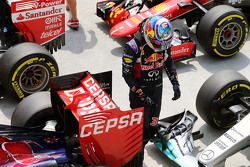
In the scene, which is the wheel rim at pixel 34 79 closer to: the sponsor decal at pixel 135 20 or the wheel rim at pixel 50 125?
the wheel rim at pixel 50 125

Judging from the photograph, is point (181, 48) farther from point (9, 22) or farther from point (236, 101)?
point (9, 22)

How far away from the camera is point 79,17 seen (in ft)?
32.4

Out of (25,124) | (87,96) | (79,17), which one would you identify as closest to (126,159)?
(87,96)

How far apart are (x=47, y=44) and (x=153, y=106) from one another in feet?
8.23

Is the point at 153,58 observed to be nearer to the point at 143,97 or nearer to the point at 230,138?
the point at 143,97

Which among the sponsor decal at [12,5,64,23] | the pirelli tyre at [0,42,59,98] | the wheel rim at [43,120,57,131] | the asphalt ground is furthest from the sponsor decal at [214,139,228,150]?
the sponsor decal at [12,5,64,23]

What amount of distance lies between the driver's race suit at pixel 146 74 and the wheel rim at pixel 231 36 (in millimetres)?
2609

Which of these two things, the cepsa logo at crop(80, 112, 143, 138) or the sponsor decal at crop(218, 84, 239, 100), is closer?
the cepsa logo at crop(80, 112, 143, 138)

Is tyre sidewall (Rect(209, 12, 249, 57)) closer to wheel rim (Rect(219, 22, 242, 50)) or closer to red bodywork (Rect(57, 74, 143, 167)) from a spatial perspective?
wheel rim (Rect(219, 22, 242, 50))

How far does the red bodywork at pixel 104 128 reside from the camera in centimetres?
475

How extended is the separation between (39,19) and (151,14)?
2038 millimetres

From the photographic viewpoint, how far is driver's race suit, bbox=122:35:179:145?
18.5ft

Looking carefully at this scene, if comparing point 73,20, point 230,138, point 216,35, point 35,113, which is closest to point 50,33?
point 73,20

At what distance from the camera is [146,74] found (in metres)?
5.82
